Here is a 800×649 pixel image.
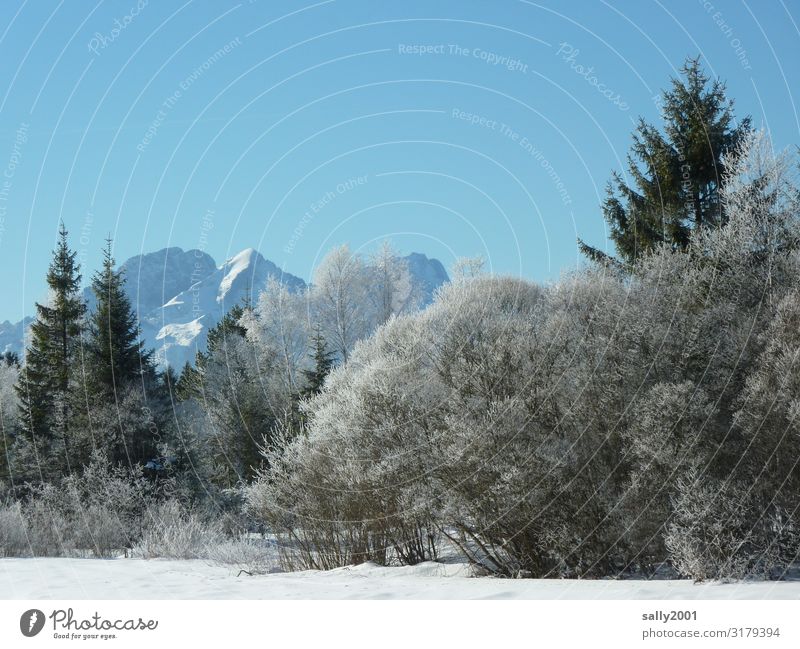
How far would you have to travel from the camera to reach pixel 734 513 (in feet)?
53.1

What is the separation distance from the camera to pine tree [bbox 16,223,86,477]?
1432 inches

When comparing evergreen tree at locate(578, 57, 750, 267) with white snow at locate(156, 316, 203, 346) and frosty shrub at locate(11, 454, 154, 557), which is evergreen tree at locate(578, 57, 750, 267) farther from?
white snow at locate(156, 316, 203, 346)

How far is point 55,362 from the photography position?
124 feet

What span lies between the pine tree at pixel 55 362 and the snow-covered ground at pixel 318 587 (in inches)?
790

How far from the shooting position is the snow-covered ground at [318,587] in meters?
12.2

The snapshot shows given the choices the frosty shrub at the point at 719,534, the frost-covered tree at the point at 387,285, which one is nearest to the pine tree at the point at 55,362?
the frost-covered tree at the point at 387,285

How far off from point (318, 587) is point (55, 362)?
1118 inches

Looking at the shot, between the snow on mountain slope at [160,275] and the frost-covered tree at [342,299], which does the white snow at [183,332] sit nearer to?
the snow on mountain slope at [160,275]

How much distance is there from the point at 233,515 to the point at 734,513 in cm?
2302

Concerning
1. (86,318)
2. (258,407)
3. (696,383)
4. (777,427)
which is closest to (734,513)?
(777,427)

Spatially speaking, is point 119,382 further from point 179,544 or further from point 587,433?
point 587,433

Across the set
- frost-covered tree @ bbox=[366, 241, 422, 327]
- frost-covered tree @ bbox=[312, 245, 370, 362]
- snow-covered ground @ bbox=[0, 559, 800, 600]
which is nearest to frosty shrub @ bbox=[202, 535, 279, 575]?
snow-covered ground @ bbox=[0, 559, 800, 600]

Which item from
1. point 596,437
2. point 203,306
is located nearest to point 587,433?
point 596,437
